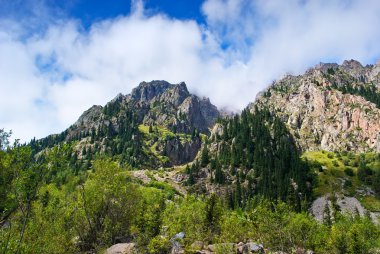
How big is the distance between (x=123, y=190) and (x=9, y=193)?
28.4m

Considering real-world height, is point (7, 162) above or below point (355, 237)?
above

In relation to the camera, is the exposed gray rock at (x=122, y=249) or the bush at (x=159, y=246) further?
the exposed gray rock at (x=122, y=249)

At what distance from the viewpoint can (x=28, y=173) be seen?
101 feet

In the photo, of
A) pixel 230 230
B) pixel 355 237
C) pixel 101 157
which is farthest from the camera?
pixel 355 237

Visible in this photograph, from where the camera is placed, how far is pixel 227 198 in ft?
649

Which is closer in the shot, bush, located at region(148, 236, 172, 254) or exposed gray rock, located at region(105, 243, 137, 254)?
bush, located at region(148, 236, 172, 254)

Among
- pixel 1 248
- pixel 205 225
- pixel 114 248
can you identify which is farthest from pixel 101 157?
pixel 1 248

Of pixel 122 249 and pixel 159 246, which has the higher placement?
pixel 159 246

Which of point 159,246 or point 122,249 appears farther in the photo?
point 122,249

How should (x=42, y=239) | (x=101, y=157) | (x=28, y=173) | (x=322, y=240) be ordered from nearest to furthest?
1. (x=28, y=173)
2. (x=42, y=239)
3. (x=101, y=157)
4. (x=322, y=240)

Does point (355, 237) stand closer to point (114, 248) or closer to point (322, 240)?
point (322, 240)

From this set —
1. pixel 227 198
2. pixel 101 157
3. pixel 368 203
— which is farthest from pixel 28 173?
pixel 368 203

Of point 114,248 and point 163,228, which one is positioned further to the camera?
point 163,228

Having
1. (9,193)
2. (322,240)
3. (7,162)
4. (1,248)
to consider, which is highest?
(7,162)
